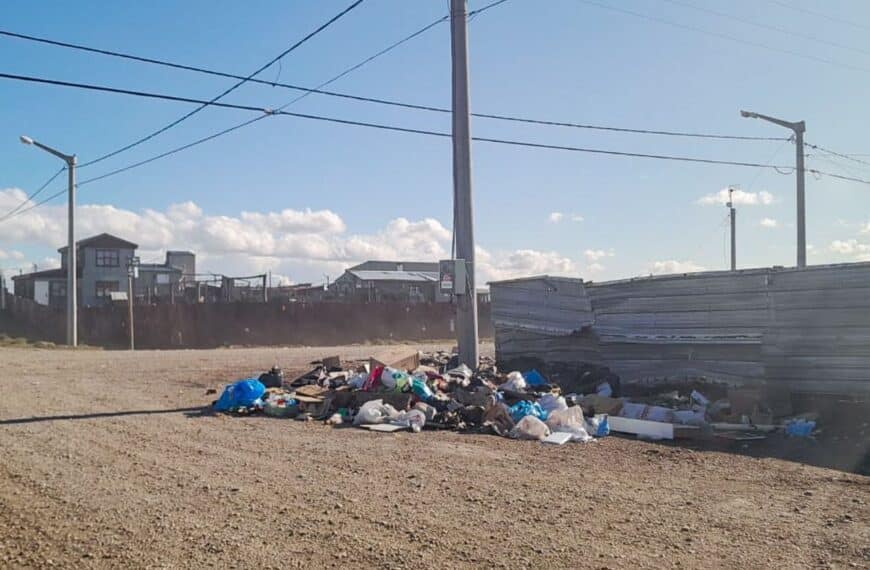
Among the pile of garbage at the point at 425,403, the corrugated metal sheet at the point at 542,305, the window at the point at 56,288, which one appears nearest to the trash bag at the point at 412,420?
the pile of garbage at the point at 425,403

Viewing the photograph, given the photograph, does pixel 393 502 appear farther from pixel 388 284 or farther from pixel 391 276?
pixel 391 276

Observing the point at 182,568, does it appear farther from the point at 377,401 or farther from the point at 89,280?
the point at 89,280

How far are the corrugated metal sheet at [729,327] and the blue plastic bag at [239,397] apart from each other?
284 inches

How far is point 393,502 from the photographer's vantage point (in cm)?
659

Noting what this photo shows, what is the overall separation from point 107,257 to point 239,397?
50.2m

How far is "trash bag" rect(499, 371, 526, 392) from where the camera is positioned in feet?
43.3

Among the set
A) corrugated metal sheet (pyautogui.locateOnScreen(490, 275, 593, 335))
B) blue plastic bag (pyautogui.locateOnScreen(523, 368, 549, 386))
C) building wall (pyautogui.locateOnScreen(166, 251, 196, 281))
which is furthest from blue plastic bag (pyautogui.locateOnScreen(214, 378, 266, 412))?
building wall (pyautogui.locateOnScreen(166, 251, 196, 281))

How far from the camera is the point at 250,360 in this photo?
23.0m

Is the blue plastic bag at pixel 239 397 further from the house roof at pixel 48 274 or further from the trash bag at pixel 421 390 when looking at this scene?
the house roof at pixel 48 274

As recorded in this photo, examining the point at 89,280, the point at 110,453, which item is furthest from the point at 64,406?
the point at 89,280

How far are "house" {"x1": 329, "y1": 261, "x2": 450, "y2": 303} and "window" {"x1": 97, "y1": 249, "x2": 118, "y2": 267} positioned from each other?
54.6ft

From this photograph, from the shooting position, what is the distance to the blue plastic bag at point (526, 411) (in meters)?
11.1

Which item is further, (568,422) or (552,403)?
(552,403)

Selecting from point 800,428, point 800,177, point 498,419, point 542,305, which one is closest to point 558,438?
point 498,419
